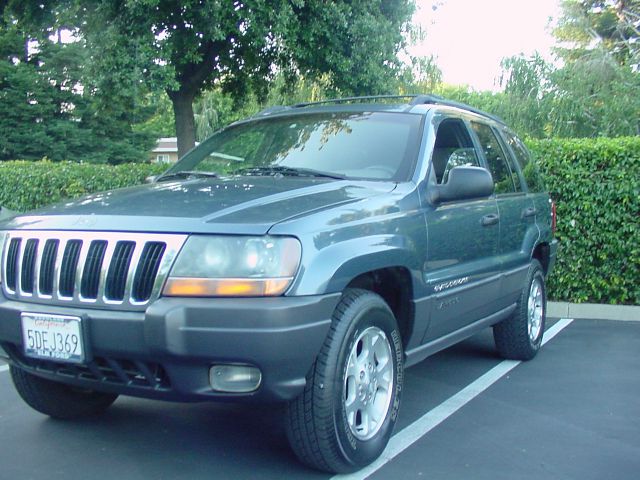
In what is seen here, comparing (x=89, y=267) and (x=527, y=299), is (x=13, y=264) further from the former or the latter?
(x=527, y=299)

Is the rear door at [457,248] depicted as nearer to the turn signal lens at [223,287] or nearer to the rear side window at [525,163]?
the rear side window at [525,163]

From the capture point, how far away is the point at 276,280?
125 inches

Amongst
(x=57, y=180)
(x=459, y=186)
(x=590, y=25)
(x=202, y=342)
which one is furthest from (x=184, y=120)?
(x=590, y=25)

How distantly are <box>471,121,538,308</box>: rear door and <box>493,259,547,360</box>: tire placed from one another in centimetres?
19

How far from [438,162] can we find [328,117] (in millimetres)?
770

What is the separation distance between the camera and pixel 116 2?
429 inches

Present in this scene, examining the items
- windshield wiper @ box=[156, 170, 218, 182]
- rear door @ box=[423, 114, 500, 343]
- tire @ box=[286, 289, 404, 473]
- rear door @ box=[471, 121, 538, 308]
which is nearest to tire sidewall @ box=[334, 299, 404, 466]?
tire @ box=[286, 289, 404, 473]

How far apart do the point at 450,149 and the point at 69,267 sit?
257 cm

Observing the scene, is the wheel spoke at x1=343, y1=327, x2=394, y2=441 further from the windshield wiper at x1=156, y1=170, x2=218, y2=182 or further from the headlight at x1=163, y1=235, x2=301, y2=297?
the windshield wiper at x1=156, y1=170, x2=218, y2=182

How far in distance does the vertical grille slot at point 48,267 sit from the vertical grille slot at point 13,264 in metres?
0.21

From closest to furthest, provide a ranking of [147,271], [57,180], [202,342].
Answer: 1. [202,342]
2. [147,271]
3. [57,180]

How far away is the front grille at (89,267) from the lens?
324 centimetres

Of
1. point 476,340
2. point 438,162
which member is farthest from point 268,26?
point 438,162

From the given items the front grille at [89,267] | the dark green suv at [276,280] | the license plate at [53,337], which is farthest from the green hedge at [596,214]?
the license plate at [53,337]
